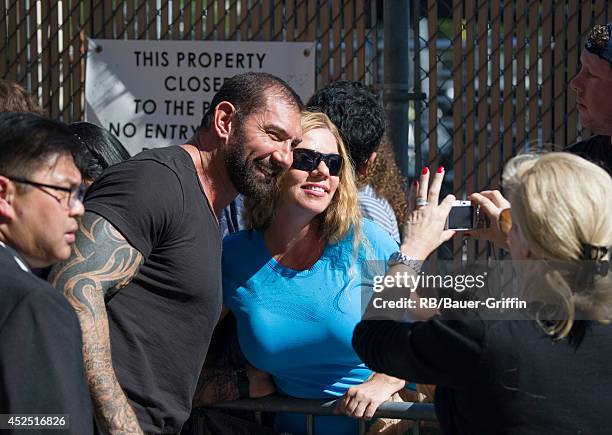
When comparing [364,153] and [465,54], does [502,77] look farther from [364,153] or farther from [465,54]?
[364,153]

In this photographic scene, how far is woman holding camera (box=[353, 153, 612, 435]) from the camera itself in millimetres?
2127

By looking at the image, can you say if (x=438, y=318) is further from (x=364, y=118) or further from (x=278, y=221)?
(x=364, y=118)

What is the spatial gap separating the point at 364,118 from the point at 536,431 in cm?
208

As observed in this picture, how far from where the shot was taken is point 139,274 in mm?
2857

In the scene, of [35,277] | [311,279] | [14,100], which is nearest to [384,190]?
[311,279]

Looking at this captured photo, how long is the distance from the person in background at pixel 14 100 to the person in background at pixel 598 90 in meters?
2.15

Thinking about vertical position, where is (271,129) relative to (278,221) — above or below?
above

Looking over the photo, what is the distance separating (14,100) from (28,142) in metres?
1.53

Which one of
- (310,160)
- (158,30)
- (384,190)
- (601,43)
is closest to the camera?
(310,160)

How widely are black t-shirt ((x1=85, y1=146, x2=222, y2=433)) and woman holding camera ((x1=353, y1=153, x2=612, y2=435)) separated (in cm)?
96

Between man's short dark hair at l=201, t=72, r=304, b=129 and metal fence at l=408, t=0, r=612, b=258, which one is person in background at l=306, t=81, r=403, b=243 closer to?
man's short dark hair at l=201, t=72, r=304, b=129

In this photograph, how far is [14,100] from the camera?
3617mm

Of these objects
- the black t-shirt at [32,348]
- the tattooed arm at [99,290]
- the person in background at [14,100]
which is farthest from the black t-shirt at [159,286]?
the person in background at [14,100]

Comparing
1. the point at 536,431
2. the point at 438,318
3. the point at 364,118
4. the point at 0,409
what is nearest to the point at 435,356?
the point at 438,318
